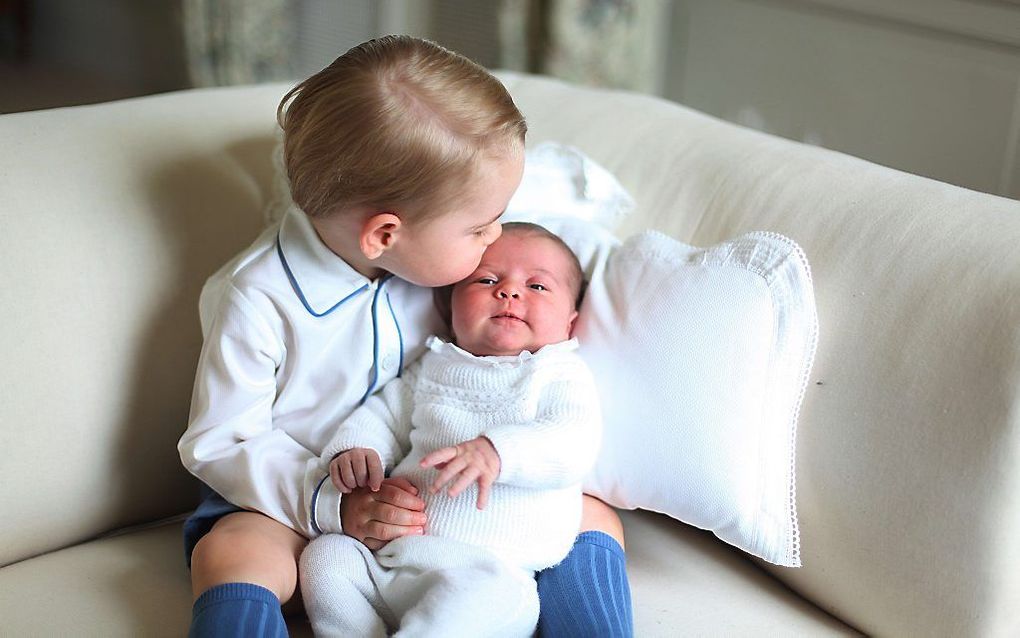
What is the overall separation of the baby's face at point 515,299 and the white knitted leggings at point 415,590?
0.80ft

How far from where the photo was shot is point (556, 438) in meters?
1.10

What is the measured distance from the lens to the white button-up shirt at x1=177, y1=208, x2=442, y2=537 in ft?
3.82

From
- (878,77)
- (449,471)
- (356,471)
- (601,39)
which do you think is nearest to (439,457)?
(449,471)

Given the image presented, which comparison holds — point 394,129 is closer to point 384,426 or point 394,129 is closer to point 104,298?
point 384,426

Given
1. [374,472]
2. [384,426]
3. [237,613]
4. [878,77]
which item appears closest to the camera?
[237,613]

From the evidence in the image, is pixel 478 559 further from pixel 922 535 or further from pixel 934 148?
pixel 934 148

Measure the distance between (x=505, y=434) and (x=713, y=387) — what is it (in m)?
0.24

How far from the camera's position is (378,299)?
4.07 feet

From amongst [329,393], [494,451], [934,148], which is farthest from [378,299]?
[934,148]

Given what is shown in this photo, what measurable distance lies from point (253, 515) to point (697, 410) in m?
0.51

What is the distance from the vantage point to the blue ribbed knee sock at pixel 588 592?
41.9 inches

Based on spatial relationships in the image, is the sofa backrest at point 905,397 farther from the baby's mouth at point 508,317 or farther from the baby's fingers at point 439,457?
the baby's fingers at point 439,457

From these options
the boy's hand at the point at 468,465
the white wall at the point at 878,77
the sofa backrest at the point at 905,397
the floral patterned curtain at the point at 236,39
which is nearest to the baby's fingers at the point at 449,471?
the boy's hand at the point at 468,465

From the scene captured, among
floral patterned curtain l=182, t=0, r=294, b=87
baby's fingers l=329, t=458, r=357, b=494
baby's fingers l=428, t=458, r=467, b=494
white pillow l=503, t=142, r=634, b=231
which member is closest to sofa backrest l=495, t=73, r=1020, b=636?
white pillow l=503, t=142, r=634, b=231
